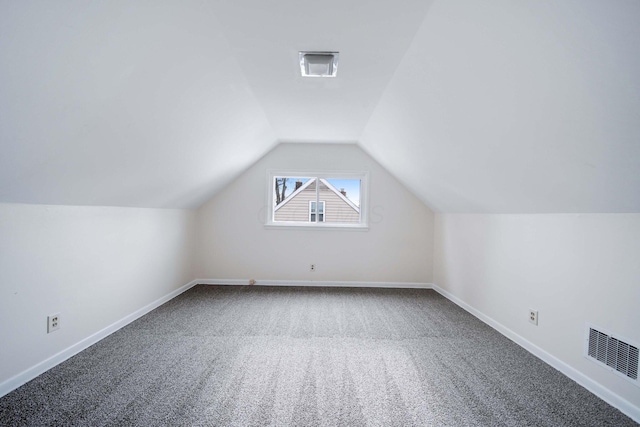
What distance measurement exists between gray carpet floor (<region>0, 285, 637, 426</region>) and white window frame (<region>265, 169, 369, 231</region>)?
1.63 metres

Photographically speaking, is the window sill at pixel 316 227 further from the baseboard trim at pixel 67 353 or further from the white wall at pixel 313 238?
the baseboard trim at pixel 67 353

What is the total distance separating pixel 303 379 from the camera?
2135mm

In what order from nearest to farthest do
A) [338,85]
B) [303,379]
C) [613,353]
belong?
[613,353]
[303,379]
[338,85]

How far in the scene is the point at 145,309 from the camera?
340 centimetres

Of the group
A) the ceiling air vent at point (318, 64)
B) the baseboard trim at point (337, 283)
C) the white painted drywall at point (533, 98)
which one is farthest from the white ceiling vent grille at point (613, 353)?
the baseboard trim at point (337, 283)

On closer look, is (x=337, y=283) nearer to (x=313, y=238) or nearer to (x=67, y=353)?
(x=313, y=238)

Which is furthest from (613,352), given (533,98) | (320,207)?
(320,207)

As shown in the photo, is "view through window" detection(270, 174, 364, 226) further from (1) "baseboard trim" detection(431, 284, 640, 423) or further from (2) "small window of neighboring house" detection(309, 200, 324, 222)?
(1) "baseboard trim" detection(431, 284, 640, 423)

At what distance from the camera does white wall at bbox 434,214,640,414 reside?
1.86 meters

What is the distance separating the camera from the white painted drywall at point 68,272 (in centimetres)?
194

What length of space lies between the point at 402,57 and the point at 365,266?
10.7 feet

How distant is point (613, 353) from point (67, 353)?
3.66 metres

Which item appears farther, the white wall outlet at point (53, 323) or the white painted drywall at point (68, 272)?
the white wall outlet at point (53, 323)

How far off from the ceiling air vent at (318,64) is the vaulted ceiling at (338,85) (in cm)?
7
